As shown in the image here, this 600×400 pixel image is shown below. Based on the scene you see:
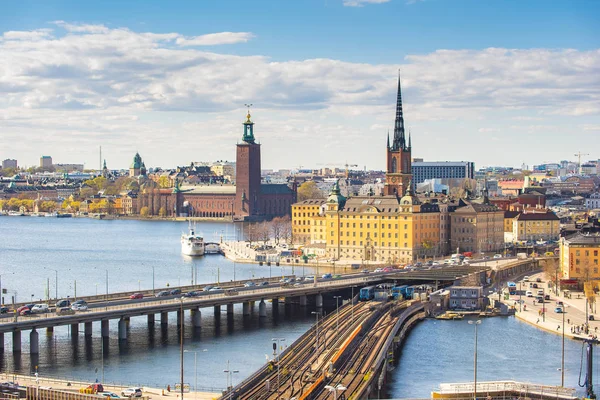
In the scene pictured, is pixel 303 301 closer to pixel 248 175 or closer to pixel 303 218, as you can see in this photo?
pixel 303 218

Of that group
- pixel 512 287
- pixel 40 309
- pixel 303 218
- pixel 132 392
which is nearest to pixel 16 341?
pixel 40 309

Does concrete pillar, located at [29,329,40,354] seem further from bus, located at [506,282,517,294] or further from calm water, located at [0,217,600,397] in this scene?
bus, located at [506,282,517,294]

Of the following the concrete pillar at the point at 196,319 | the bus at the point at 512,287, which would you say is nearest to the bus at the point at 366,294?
the bus at the point at 512,287

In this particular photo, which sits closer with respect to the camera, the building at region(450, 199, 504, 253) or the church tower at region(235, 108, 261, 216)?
the building at region(450, 199, 504, 253)

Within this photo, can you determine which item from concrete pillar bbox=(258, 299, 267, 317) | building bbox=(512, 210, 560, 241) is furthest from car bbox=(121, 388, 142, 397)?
building bbox=(512, 210, 560, 241)

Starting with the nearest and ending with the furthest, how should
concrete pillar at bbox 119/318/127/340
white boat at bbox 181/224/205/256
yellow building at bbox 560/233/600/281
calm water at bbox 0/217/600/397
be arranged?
calm water at bbox 0/217/600/397 < concrete pillar at bbox 119/318/127/340 < yellow building at bbox 560/233/600/281 < white boat at bbox 181/224/205/256

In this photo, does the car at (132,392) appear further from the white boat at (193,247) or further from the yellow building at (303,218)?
the yellow building at (303,218)
